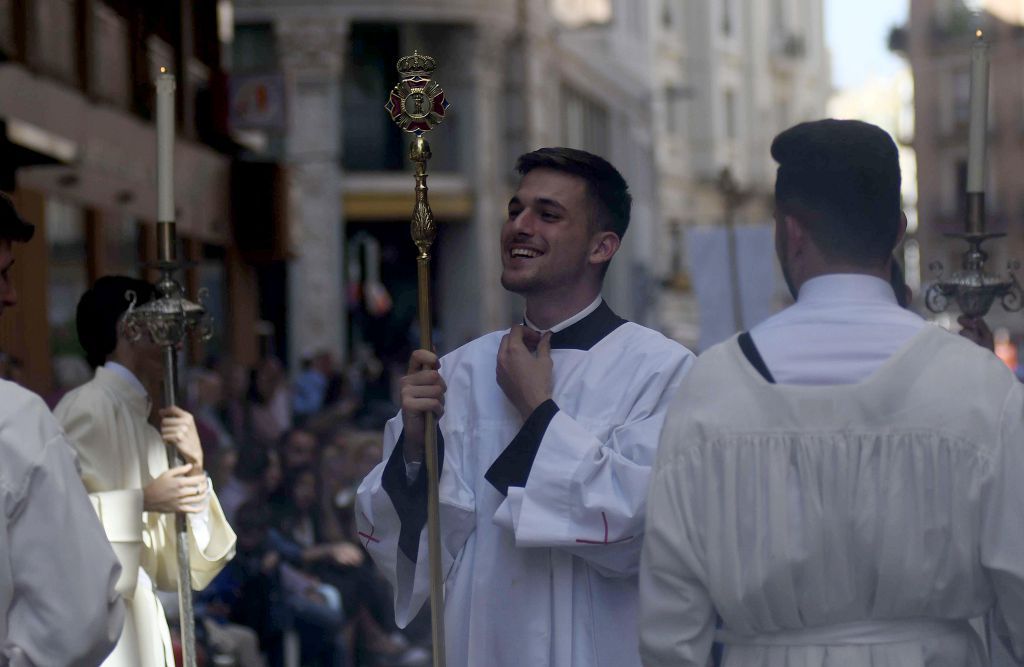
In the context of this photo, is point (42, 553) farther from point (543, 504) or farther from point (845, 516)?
point (845, 516)

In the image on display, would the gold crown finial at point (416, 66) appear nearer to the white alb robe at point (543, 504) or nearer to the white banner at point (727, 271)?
the white alb robe at point (543, 504)

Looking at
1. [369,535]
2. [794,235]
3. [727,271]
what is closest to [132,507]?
[369,535]

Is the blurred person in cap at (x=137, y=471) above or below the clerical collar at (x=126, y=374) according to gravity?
below

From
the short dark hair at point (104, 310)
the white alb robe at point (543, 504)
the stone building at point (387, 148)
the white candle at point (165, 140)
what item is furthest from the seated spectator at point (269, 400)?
the stone building at point (387, 148)

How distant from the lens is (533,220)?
171 inches

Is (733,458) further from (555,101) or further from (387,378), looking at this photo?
(555,101)

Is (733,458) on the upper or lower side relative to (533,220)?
lower

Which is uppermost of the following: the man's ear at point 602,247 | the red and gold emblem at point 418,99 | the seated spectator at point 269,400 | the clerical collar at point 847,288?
the red and gold emblem at point 418,99

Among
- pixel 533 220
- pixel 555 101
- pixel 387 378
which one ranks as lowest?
pixel 387 378

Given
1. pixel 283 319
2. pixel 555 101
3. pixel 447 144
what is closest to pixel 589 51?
pixel 555 101

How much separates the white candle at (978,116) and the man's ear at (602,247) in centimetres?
93

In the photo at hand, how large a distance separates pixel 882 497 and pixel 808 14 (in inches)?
2290

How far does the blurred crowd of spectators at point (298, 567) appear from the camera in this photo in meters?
8.45

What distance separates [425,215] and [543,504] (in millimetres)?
741
